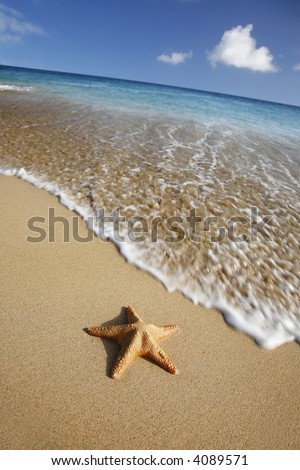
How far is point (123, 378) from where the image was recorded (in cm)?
219

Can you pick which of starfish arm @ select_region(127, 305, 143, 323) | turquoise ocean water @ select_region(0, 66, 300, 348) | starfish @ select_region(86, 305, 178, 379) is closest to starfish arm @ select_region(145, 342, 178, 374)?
starfish @ select_region(86, 305, 178, 379)

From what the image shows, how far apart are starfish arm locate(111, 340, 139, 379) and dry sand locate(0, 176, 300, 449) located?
59 millimetres

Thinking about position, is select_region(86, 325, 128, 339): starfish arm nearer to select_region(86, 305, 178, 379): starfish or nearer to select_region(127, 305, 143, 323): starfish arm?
select_region(86, 305, 178, 379): starfish

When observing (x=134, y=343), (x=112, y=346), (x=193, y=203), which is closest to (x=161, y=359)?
(x=134, y=343)

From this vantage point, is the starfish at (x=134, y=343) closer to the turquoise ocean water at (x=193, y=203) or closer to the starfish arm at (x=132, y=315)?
the starfish arm at (x=132, y=315)

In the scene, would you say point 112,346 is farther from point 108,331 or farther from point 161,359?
point 161,359

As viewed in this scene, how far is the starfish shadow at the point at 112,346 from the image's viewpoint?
2262 millimetres

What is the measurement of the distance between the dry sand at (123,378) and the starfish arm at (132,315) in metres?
0.14

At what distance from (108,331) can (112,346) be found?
144 mm

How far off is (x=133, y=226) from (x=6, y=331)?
2.14 m

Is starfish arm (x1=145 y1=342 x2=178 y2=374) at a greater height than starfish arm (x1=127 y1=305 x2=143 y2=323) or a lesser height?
lesser

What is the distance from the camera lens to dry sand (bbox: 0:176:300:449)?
1912 mm

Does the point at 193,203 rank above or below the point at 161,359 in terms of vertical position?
above

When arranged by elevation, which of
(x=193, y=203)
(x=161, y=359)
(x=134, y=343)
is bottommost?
(x=161, y=359)
